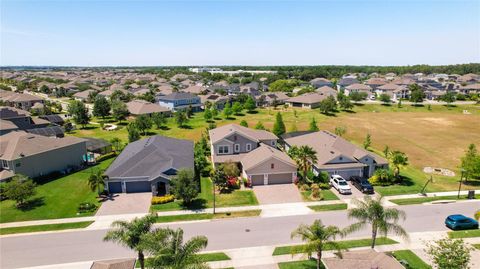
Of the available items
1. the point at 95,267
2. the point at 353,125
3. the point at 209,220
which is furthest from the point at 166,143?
the point at 353,125

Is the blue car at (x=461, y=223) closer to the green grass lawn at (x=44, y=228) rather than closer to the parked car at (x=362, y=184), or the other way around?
the parked car at (x=362, y=184)

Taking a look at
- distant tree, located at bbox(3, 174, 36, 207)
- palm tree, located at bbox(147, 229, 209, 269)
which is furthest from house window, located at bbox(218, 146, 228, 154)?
palm tree, located at bbox(147, 229, 209, 269)

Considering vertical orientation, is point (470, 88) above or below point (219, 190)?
above

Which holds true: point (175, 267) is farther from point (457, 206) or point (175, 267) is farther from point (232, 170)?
point (457, 206)

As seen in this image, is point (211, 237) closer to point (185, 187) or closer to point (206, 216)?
point (206, 216)

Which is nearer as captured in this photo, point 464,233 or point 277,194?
point 464,233

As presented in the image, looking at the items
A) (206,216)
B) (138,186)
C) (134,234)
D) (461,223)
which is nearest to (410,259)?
(461,223)
